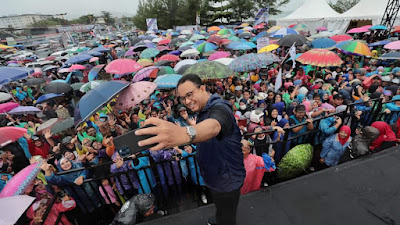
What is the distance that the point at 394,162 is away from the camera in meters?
3.41

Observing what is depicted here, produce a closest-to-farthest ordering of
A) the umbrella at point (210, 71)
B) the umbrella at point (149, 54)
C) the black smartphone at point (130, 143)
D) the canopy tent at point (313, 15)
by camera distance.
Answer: the black smartphone at point (130, 143) < the umbrella at point (210, 71) < the umbrella at point (149, 54) < the canopy tent at point (313, 15)

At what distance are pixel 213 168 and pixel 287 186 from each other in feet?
6.34

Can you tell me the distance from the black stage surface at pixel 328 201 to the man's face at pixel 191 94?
1886mm

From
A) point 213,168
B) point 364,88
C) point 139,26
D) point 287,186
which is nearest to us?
point 213,168

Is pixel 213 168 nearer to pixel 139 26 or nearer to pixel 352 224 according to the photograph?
pixel 352 224

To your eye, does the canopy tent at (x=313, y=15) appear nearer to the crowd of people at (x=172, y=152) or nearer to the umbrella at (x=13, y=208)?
the crowd of people at (x=172, y=152)

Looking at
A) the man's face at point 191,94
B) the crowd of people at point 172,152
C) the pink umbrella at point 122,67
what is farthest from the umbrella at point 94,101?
the pink umbrella at point 122,67

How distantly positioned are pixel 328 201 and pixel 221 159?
2135 mm

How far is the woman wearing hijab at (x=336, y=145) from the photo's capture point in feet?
12.5

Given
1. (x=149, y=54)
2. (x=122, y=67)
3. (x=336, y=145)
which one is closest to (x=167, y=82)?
(x=122, y=67)

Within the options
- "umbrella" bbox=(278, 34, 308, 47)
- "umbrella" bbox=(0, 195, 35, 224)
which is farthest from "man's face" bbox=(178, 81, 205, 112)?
"umbrella" bbox=(278, 34, 308, 47)

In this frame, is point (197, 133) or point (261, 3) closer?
point (197, 133)

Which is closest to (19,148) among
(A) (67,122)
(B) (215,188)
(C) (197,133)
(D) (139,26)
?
(A) (67,122)

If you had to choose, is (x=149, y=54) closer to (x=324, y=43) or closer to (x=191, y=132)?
(x=324, y=43)
